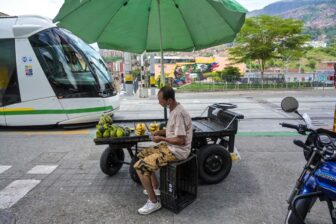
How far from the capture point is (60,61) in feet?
27.8

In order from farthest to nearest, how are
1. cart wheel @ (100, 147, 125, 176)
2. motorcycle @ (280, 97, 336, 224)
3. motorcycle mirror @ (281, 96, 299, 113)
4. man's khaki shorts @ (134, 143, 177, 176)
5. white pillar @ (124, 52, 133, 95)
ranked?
white pillar @ (124, 52, 133, 95) → cart wheel @ (100, 147, 125, 176) → man's khaki shorts @ (134, 143, 177, 176) → motorcycle mirror @ (281, 96, 299, 113) → motorcycle @ (280, 97, 336, 224)

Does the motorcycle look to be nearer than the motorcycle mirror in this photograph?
Yes

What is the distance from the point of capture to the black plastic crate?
3873 mm

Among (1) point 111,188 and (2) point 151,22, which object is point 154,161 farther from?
(2) point 151,22

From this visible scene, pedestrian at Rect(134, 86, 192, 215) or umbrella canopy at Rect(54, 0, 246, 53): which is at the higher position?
umbrella canopy at Rect(54, 0, 246, 53)

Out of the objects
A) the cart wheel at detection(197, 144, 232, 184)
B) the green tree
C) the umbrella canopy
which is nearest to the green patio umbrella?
the umbrella canopy

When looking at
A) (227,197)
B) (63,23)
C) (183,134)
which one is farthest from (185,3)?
(227,197)

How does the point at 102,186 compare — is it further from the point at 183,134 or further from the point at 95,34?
the point at 95,34

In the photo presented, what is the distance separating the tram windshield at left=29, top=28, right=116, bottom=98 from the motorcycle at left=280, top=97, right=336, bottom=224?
667 cm

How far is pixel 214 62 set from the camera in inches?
2469

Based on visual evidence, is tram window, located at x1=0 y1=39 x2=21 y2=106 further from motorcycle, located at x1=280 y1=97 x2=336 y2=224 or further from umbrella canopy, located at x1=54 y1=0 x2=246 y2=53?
motorcycle, located at x1=280 y1=97 x2=336 y2=224

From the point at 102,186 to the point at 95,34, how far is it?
2462 mm

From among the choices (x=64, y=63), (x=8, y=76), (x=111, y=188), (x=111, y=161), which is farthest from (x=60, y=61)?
(x=111, y=188)

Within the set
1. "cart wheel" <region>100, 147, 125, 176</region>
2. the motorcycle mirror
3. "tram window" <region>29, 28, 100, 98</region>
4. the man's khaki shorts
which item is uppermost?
"tram window" <region>29, 28, 100, 98</region>
